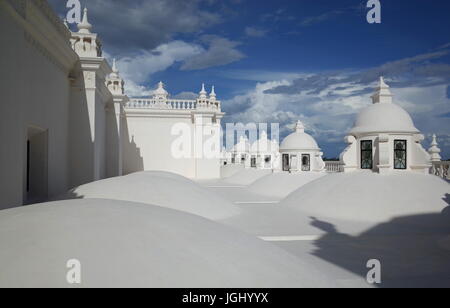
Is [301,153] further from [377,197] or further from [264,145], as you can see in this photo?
[264,145]

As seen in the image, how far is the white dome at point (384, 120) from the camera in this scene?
11406 millimetres

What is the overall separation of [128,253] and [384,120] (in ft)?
37.0

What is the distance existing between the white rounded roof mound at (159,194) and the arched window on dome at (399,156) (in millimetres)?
6197

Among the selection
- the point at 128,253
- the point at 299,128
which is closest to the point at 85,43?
the point at 128,253

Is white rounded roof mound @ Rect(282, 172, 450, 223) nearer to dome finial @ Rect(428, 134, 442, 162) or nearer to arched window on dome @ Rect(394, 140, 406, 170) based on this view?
arched window on dome @ Rect(394, 140, 406, 170)

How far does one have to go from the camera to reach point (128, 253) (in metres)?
3.20

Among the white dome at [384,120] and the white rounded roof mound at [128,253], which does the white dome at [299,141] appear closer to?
the white dome at [384,120]

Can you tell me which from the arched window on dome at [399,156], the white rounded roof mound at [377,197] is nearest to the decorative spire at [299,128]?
the white rounded roof mound at [377,197]

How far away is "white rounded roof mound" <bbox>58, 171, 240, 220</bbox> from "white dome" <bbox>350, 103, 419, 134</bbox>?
606 cm

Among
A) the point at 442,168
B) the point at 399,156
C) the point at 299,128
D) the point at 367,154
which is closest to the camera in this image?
the point at 399,156

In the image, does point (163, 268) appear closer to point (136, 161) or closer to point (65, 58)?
point (65, 58)
